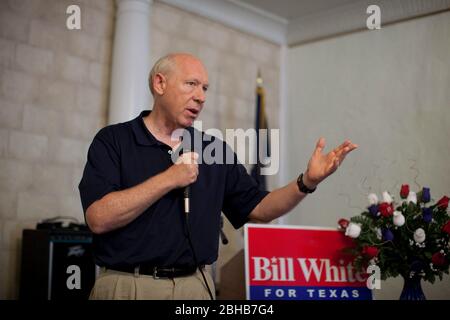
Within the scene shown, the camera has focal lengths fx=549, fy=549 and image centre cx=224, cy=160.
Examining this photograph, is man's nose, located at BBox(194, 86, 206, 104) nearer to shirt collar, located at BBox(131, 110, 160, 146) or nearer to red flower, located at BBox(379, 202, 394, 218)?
shirt collar, located at BBox(131, 110, 160, 146)

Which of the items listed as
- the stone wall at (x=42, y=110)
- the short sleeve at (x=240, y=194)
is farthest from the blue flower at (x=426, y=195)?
the stone wall at (x=42, y=110)

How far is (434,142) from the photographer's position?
13.9 ft

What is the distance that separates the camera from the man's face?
1930mm

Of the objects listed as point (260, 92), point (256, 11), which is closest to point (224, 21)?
point (256, 11)

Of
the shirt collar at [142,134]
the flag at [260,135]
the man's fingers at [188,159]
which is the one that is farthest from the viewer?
the flag at [260,135]

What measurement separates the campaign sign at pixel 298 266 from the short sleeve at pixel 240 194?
0.91 meters

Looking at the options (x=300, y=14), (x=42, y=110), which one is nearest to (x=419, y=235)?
(x=42, y=110)

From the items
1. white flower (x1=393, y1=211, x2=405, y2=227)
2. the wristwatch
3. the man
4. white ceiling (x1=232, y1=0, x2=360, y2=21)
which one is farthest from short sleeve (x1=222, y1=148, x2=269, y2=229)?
white ceiling (x1=232, y1=0, x2=360, y2=21)

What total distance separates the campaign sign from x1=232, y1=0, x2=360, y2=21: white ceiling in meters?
2.37

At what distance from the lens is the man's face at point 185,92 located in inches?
76.0

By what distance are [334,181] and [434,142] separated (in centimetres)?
90

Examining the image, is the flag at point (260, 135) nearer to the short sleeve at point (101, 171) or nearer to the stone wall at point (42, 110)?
the stone wall at point (42, 110)

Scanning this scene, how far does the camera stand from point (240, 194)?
207cm

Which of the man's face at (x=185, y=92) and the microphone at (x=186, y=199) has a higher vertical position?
the man's face at (x=185, y=92)
